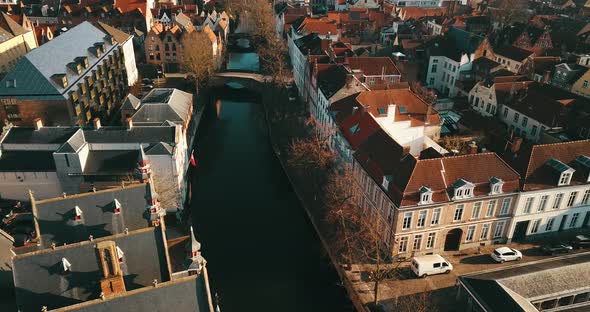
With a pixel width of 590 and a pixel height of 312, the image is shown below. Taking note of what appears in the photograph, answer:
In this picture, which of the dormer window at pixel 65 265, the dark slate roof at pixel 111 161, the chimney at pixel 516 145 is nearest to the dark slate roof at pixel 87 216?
the dormer window at pixel 65 265

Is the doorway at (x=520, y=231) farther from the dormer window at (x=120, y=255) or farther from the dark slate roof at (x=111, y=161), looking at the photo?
→ the dark slate roof at (x=111, y=161)

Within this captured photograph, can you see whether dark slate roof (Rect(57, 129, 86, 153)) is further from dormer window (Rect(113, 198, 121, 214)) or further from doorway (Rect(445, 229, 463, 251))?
doorway (Rect(445, 229, 463, 251))

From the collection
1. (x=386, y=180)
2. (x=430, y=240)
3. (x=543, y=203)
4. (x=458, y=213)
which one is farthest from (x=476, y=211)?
(x=386, y=180)

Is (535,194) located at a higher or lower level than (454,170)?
lower

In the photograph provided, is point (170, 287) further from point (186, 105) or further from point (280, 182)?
point (186, 105)

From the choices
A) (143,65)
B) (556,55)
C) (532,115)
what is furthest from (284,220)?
(556,55)

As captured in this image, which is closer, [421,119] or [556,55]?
[421,119]

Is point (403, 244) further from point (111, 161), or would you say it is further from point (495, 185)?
point (111, 161)

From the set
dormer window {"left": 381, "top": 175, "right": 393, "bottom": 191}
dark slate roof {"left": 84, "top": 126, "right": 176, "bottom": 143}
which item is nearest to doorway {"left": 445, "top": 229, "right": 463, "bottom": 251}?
dormer window {"left": 381, "top": 175, "right": 393, "bottom": 191}
